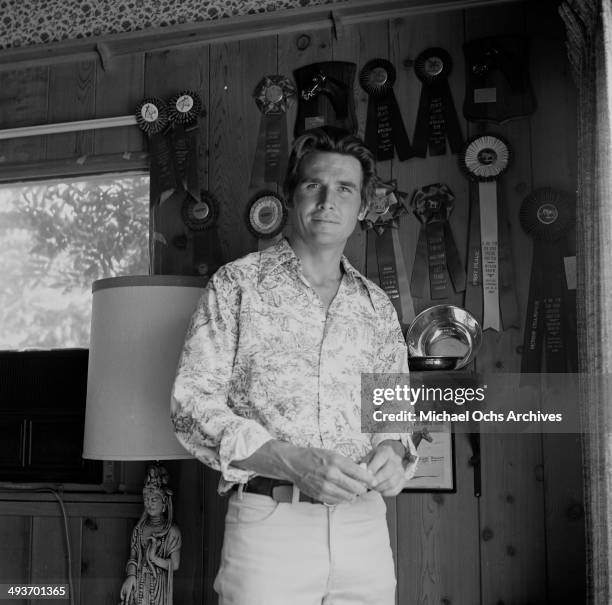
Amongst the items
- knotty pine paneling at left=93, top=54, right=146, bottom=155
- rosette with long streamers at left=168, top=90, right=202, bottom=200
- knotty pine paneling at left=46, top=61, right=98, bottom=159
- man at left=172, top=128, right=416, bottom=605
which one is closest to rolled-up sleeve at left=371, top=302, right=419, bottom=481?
man at left=172, top=128, right=416, bottom=605

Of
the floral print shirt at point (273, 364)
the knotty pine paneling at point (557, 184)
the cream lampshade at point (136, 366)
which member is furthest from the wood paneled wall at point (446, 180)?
the floral print shirt at point (273, 364)

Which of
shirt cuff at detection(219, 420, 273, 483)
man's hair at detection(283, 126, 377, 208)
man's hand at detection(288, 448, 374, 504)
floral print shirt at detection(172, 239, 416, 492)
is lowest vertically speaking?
man's hand at detection(288, 448, 374, 504)

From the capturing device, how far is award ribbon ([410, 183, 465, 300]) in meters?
2.23

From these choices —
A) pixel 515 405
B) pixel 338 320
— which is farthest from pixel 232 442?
pixel 515 405

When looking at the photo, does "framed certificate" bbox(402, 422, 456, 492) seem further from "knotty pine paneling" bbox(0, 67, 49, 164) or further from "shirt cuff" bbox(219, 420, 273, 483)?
"knotty pine paneling" bbox(0, 67, 49, 164)

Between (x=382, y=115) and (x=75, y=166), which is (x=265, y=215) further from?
(x=75, y=166)

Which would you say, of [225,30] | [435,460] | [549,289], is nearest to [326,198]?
[549,289]

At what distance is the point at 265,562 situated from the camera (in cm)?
159

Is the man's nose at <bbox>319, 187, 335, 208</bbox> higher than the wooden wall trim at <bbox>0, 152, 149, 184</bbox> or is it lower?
lower

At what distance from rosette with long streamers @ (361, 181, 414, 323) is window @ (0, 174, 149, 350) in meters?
0.82

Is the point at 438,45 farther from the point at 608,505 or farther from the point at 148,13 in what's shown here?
the point at 608,505

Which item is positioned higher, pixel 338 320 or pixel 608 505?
pixel 338 320

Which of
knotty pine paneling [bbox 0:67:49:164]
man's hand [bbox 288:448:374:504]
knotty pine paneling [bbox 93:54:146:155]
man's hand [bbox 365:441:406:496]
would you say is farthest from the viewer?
knotty pine paneling [bbox 0:67:49:164]

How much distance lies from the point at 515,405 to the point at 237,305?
917 mm
